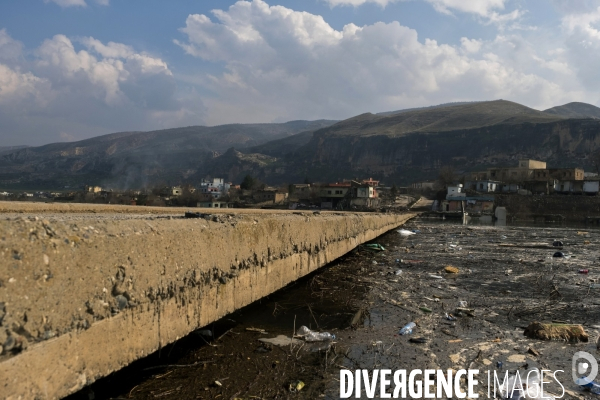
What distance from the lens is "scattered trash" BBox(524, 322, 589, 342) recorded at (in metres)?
4.60

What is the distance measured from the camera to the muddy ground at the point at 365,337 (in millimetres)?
3238

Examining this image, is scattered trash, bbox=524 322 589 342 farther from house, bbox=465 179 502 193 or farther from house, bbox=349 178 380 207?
house, bbox=465 179 502 193

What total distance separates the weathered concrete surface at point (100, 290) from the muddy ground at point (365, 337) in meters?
0.33

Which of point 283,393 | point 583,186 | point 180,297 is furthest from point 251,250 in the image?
point 583,186

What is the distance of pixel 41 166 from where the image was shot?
→ 194 metres

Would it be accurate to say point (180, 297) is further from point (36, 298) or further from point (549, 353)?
point (549, 353)

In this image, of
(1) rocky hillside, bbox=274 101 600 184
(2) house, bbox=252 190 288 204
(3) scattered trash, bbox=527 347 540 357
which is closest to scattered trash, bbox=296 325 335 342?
(3) scattered trash, bbox=527 347 540 357

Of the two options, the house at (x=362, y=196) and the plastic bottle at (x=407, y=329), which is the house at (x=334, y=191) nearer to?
the house at (x=362, y=196)

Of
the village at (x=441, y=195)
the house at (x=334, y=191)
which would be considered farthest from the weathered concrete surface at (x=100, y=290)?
the house at (x=334, y=191)

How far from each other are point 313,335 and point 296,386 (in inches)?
46.7

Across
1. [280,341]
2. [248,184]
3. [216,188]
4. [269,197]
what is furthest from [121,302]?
[216,188]

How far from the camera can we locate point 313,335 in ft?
14.5

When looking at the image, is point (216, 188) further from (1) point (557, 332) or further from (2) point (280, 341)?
(1) point (557, 332)

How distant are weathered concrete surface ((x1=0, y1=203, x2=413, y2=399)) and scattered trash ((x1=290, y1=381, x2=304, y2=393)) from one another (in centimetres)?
102
